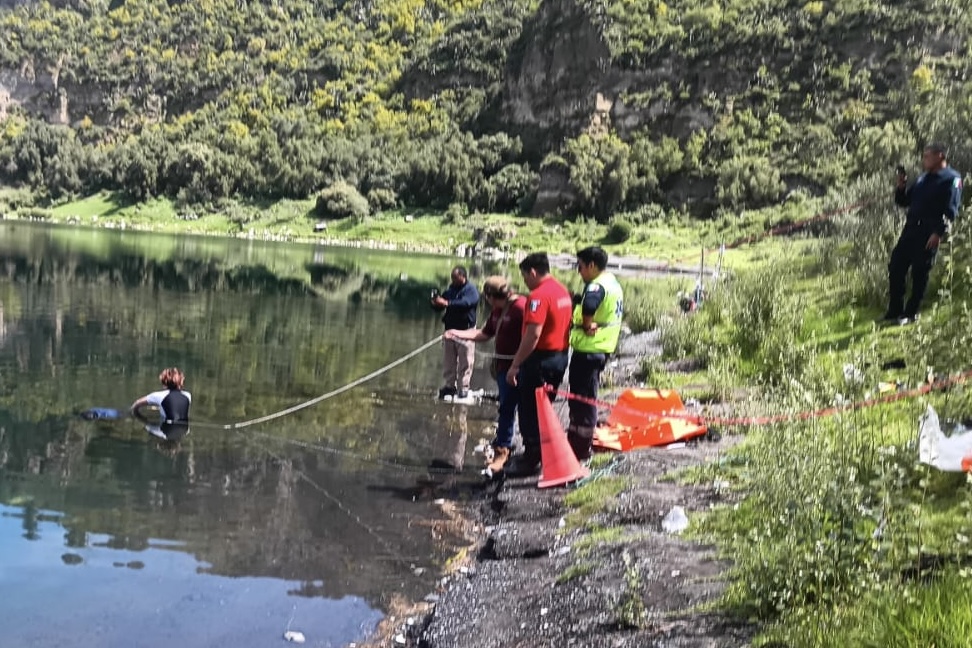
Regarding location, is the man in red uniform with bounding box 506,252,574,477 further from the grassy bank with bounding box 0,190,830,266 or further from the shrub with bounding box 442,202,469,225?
the shrub with bounding box 442,202,469,225

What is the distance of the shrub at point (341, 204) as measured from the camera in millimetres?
113062

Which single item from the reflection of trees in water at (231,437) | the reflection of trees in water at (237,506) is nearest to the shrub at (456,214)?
the reflection of trees in water at (231,437)

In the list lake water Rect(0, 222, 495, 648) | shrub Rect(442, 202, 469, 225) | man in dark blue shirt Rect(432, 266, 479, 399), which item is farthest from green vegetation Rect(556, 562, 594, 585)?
shrub Rect(442, 202, 469, 225)

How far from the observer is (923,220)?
410 inches

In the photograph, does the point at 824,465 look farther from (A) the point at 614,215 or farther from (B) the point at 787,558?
(A) the point at 614,215

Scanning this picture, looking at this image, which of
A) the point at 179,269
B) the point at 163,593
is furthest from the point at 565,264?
the point at 163,593

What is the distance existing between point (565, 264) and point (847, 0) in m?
69.0

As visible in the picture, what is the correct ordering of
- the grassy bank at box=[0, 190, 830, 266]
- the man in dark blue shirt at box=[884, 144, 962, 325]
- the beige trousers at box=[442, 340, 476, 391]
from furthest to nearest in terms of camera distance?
the grassy bank at box=[0, 190, 830, 266], the beige trousers at box=[442, 340, 476, 391], the man in dark blue shirt at box=[884, 144, 962, 325]

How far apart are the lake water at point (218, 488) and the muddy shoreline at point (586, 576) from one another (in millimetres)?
549

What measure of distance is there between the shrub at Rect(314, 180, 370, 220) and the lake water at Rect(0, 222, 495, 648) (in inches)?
3619

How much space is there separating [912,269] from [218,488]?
30.4ft

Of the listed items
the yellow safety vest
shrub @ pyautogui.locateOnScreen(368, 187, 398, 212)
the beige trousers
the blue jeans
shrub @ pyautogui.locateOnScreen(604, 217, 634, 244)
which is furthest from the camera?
shrub @ pyautogui.locateOnScreen(368, 187, 398, 212)

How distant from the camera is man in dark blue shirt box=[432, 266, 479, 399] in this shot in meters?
14.7

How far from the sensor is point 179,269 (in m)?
43.5
